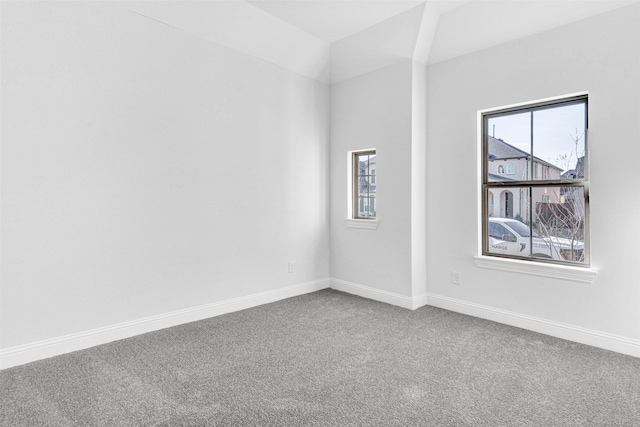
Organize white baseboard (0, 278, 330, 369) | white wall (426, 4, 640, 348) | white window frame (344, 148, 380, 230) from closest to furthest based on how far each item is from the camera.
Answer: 1. white baseboard (0, 278, 330, 369)
2. white wall (426, 4, 640, 348)
3. white window frame (344, 148, 380, 230)

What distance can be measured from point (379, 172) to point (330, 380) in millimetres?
2385

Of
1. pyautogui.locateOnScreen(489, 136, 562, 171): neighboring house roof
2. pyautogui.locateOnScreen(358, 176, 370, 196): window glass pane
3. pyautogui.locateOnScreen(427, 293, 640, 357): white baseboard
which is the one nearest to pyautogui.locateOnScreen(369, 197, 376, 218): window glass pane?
pyautogui.locateOnScreen(358, 176, 370, 196): window glass pane

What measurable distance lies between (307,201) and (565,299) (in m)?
2.73

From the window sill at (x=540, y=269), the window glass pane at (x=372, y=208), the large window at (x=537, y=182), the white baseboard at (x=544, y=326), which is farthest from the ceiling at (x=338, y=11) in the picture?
the white baseboard at (x=544, y=326)

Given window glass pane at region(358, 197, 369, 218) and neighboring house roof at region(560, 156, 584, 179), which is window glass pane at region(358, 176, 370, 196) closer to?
window glass pane at region(358, 197, 369, 218)

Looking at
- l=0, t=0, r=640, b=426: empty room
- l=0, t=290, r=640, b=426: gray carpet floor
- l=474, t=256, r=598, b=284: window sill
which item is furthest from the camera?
l=474, t=256, r=598, b=284: window sill

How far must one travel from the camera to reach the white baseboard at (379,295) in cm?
378

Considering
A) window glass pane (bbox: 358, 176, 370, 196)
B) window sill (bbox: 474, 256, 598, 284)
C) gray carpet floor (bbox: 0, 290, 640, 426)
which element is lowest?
gray carpet floor (bbox: 0, 290, 640, 426)

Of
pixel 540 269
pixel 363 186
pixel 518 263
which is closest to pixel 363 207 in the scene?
pixel 363 186

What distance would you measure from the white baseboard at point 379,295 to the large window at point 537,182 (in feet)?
2.74

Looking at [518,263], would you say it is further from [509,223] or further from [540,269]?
[509,223]

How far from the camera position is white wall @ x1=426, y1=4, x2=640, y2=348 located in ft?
8.87

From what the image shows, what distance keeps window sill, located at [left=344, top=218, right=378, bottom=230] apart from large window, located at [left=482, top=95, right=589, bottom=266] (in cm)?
114

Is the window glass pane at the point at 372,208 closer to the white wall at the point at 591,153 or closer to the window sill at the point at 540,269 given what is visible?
the white wall at the point at 591,153
